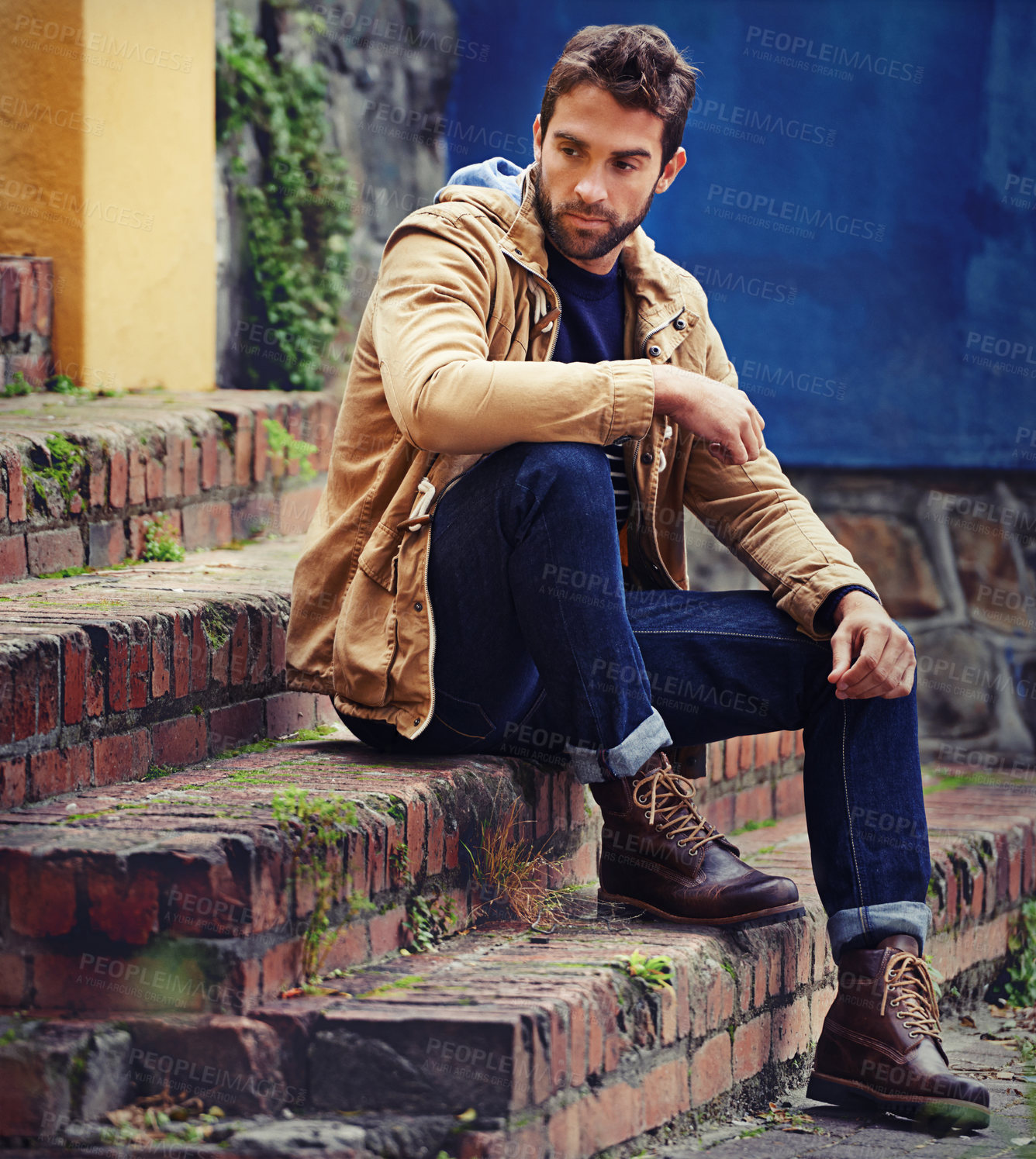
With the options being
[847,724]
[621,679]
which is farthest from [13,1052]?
[847,724]

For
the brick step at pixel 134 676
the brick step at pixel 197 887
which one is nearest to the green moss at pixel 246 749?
the brick step at pixel 134 676

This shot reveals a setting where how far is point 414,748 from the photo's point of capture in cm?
244

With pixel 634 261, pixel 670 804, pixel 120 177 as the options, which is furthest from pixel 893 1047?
pixel 120 177

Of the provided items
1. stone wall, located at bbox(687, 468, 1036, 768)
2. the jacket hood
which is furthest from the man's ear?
stone wall, located at bbox(687, 468, 1036, 768)

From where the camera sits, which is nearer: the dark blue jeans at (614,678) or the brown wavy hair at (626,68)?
the dark blue jeans at (614,678)

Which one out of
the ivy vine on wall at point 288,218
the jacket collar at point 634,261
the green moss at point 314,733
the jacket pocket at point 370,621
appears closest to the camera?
the jacket pocket at point 370,621

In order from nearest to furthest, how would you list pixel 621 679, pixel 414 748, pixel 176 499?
pixel 621 679, pixel 414 748, pixel 176 499

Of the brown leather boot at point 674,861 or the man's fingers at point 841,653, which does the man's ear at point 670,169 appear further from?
the brown leather boot at point 674,861

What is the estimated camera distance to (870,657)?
7.23 ft

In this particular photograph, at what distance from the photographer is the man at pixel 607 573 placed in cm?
210

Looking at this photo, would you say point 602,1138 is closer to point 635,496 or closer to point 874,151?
point 635,496

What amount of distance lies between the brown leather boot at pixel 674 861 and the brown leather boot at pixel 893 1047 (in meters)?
0.17

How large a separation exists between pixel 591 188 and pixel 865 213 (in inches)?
88.3

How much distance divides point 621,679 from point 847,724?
439 mm
